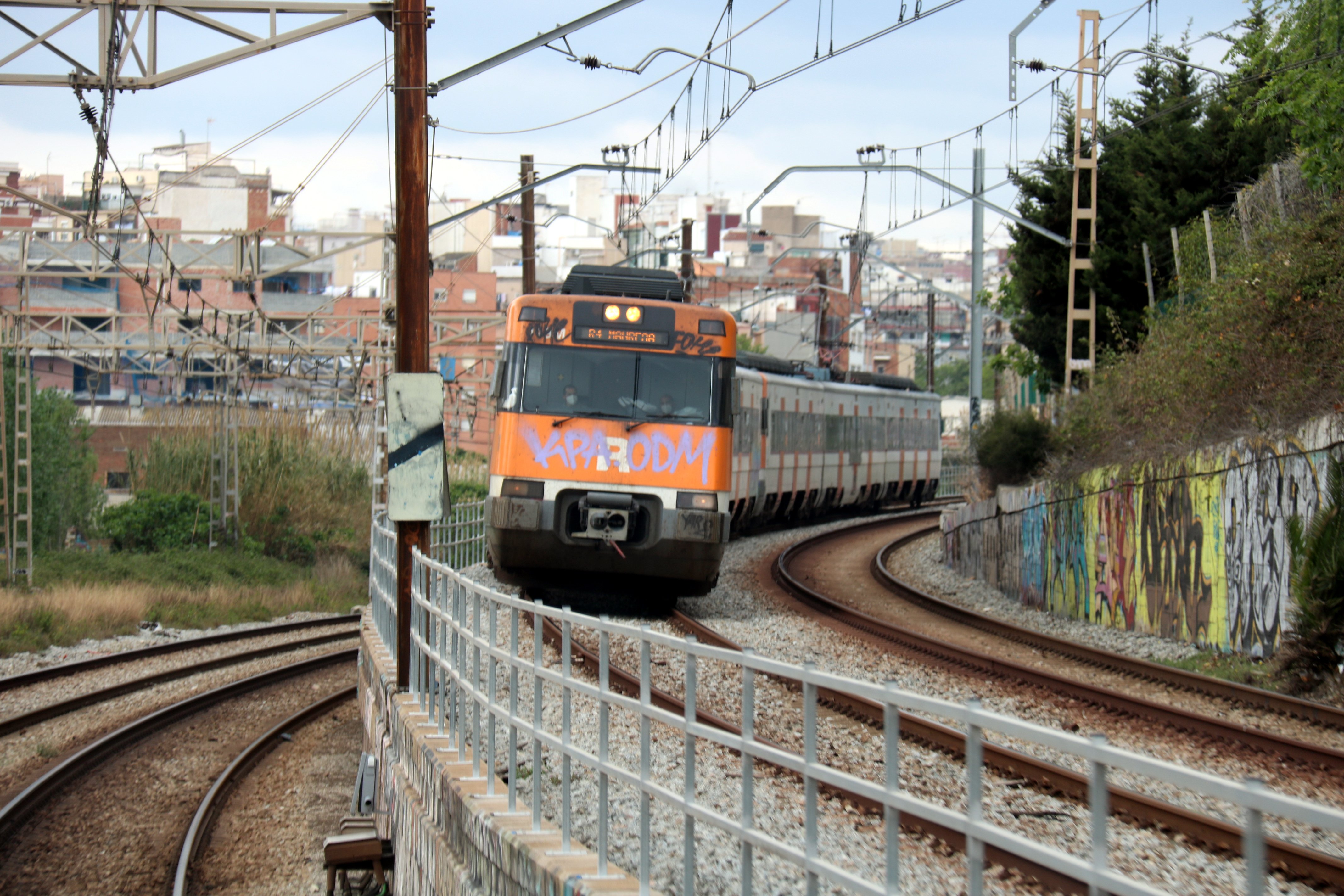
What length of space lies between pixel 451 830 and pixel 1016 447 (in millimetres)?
19018

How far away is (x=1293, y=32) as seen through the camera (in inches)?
775

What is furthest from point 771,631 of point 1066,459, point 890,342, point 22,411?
point 890,342

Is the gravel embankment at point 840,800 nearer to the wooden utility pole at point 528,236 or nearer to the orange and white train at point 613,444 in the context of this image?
the orange and white train at point 613,444

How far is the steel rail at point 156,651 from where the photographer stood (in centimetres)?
1666

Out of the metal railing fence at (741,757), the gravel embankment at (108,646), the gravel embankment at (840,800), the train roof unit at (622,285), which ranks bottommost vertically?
the gravel embankment at (108,646)

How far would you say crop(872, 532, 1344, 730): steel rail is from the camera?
9.30 meters

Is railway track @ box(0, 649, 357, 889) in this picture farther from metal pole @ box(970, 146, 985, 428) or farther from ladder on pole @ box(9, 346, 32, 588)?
metal pole @ box(970, 146, 985, 428)

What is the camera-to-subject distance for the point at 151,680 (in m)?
17.3

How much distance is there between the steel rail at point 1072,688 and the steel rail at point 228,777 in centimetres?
614

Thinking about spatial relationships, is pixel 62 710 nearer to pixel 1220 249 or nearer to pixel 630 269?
pixel 630 269

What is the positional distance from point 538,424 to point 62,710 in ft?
20.5

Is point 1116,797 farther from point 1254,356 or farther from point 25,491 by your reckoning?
point 25,491

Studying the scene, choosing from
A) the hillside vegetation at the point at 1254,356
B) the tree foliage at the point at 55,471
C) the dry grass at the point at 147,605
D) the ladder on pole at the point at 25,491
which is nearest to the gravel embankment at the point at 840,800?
the hillside vegetation at the point at 1254,356

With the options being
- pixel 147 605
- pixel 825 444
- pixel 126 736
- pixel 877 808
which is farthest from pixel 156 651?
pixel 877 808
